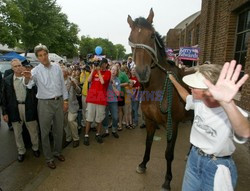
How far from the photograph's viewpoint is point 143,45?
2.71m

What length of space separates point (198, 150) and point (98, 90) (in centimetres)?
316

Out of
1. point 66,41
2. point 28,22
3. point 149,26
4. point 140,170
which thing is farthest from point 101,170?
point 66,41

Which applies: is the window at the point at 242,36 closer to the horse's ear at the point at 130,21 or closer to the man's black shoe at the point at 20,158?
the horse's ear at the point at 130,21

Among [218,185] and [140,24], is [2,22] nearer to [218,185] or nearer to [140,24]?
[140,24]

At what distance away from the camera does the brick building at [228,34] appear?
4.96m

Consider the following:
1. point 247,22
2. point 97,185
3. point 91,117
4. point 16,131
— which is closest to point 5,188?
point 16,131

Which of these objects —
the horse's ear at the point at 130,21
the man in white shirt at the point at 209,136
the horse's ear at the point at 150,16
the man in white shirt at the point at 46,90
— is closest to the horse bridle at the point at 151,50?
the horse's ear at the point at 130,21

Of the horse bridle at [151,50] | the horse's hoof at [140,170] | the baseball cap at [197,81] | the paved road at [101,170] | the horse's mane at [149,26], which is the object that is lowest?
the paved road at [101,170]

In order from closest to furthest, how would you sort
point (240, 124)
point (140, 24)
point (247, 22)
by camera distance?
1. point (240, 124)
2. point (140, 24)
3. point (247, 22)

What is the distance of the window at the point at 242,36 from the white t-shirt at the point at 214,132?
4727 mm

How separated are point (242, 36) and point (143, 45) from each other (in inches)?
173

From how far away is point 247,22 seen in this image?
17.1 ft

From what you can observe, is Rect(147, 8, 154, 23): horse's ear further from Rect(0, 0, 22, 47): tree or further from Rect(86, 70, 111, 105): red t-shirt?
Rect(0, 0, 22, 47): tree

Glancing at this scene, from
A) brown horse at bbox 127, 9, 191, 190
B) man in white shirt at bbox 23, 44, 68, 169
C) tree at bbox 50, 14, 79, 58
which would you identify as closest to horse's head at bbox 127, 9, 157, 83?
brown horse at bbox 127, 9, 191, 190
